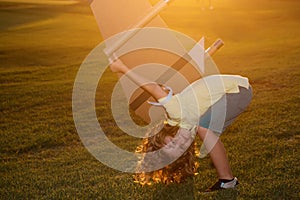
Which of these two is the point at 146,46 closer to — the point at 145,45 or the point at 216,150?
the point at 145,45

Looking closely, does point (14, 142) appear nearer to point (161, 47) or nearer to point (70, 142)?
point (70, 142)

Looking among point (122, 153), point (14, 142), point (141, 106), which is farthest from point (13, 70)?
point (141, 106)

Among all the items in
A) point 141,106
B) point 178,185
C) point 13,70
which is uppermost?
point 141,106

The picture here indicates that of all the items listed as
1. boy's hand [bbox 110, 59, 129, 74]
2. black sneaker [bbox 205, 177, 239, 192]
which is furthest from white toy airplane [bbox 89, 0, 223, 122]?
black sneaker [bbox 205, 177, 239, 192]

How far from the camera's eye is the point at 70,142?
6570 mm

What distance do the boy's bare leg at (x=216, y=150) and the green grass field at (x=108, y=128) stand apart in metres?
0.24

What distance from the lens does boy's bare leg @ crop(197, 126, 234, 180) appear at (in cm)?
445

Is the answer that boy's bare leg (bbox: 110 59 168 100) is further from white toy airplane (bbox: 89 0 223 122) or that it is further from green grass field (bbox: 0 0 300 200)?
green grass field (bbox: 0 0 300 200)

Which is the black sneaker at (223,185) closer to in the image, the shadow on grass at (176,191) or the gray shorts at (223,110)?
the shadow on grass at (176,191)

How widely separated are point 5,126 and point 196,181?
376 centimetres

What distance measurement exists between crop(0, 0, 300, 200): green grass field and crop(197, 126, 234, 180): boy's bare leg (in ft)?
0.80

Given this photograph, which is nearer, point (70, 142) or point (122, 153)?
point (122, 153)

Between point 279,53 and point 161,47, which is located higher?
point 161,47

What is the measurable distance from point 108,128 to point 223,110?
3058 millimetres
